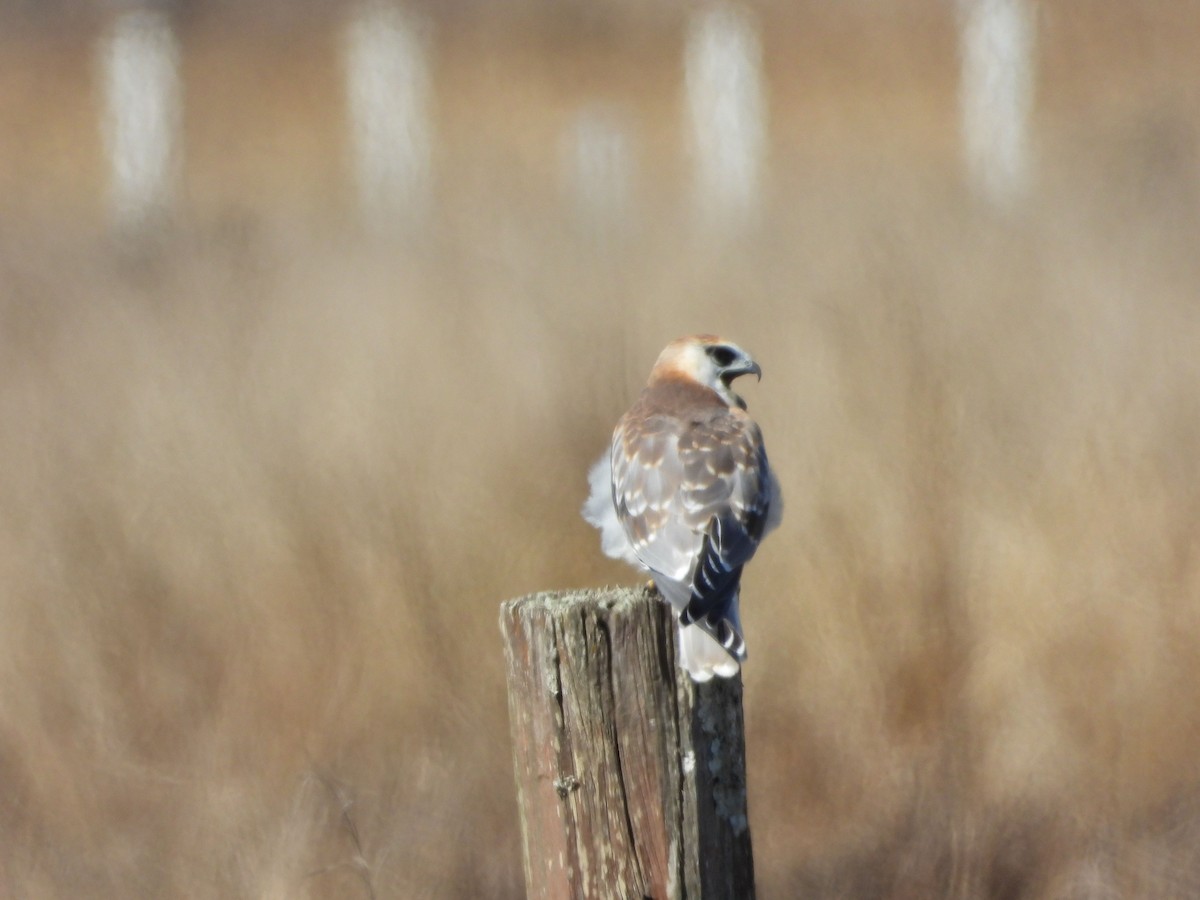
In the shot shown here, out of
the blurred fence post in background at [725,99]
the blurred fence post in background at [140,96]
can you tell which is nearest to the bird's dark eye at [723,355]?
the blurred fence post in background at [725,99]

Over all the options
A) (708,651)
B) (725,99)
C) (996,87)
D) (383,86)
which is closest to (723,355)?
(708,651)

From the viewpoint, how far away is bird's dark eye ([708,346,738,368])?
3.62 metres

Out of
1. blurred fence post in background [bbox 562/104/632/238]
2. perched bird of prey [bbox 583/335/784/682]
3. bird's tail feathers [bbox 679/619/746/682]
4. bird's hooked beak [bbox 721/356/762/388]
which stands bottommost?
bird's tail feathers [bbox 679/619/746/682]

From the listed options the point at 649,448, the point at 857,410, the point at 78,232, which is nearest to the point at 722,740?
the point at 649,448

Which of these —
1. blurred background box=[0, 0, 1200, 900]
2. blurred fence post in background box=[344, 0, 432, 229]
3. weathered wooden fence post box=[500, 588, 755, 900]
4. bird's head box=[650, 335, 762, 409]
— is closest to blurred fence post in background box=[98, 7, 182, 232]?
blurred fence post in background box=[344, 0, 432, 229]

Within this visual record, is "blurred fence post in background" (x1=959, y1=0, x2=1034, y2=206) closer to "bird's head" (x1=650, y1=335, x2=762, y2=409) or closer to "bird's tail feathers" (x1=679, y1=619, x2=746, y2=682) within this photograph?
"bird's head" (x1=650, y1=335, x2=762, y2=409)

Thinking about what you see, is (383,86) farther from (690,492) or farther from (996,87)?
(690,492)

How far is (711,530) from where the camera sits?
2.76m

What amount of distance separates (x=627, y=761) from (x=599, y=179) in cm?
678

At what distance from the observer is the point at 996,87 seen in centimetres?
1142

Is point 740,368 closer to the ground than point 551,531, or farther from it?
farther from it

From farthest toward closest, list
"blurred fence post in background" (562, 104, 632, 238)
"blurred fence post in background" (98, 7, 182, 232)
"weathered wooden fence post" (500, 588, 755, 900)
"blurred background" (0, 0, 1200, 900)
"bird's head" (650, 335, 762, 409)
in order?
"blurred fence post in background" (98, 7, 182, 232) < "blurred fence post in background" (562, 104, 632, 238) < "blurred background" (0, 0, 1200, 900) < "bird's head" (650, 335, 762, 409) < "weathered wooden fence post" (500, 588, 755, 900)

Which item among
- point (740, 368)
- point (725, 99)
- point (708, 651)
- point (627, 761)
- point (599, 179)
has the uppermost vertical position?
point (725, 99)

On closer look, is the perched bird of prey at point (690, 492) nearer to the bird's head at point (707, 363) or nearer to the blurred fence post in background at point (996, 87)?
the bird's head at point (707, 363)
